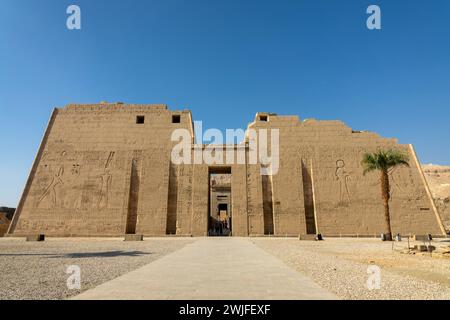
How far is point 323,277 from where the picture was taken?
5031mm

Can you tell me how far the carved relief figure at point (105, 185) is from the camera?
24522mm

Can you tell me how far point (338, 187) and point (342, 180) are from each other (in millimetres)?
791

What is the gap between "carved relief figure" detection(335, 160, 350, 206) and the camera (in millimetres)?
24469

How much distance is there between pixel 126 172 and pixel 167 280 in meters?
22.6

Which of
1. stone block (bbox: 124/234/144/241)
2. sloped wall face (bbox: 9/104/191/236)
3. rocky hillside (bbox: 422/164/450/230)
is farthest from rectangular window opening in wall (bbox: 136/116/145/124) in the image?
rocky hillside (bbox: 422/164/450/230)

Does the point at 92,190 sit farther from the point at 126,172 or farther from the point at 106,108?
the point at 106,108

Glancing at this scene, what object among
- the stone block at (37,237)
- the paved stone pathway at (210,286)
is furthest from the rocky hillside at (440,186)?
the stone block at (37,237)

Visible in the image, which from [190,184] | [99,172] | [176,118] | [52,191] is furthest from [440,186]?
[52,191]

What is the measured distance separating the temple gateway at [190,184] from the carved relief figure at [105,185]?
9cm

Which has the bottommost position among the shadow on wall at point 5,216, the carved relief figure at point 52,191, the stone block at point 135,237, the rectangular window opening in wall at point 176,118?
the stone block at point 135,237

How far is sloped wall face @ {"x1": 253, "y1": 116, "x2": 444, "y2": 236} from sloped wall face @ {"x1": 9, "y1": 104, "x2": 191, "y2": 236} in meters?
9.96

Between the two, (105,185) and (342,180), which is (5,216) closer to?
(105,185)

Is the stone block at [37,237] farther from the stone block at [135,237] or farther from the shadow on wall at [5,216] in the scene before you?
the shadow on wall at [5,216]
